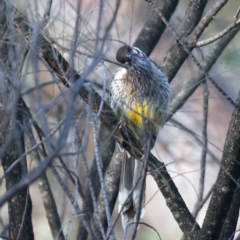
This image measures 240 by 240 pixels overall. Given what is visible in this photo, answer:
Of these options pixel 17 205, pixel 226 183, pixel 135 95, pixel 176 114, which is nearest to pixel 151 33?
pixel 135 95

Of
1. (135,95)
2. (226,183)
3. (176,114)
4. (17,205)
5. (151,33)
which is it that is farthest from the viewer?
(176,114)

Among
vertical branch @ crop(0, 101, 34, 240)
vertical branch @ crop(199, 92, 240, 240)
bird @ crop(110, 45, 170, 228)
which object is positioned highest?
bird @ crop(110, 45, 170, 228)

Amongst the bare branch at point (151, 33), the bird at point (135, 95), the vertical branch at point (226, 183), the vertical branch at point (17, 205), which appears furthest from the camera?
the bare branch at point (151, 33)

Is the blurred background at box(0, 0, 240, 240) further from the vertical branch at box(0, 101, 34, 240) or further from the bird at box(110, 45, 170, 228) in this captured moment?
the vertical branch at box(0, 101, 34, 240)

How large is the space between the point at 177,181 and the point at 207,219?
3284 millimetres

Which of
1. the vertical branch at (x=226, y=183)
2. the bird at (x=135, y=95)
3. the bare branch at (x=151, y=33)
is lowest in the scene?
the vertical branch at (x=226, y=183)

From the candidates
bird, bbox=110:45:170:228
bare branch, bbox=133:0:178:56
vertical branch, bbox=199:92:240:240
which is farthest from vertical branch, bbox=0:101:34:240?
bare branch, bbox=133:0:178:56

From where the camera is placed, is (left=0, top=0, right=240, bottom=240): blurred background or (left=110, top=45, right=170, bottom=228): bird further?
(left=0, top=0, right=240, bottom=240): blurred background

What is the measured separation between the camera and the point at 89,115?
5.76 feet

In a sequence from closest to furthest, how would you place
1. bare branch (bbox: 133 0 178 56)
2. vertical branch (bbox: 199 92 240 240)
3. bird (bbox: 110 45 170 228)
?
vertical branch (bbox: 199 92 240 240) → bird (bbox: 110 45 170 228) → bare branch (bbox: 133 0 178 56)

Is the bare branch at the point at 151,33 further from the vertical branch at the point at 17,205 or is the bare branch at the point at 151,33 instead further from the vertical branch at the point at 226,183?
the vertical branch at the point at 226,183

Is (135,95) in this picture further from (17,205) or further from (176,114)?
(176,114)

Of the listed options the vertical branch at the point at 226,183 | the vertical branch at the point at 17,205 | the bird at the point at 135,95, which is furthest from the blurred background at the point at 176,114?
the vertical branch at the point at 226,183

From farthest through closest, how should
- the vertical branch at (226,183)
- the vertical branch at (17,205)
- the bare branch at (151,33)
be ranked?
1. the bare branch at (151,33)
2. the vertical branch at (17,205)
3. the vertical branch at (226,183)
